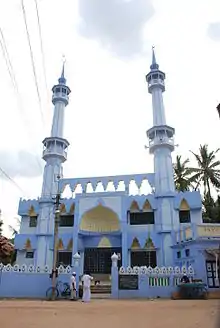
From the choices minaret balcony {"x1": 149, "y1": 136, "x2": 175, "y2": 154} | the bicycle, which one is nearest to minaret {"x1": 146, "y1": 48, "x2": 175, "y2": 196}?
minaret balcony {"x1": 149, "y1": 136, "x2": 175, "y2": 154}

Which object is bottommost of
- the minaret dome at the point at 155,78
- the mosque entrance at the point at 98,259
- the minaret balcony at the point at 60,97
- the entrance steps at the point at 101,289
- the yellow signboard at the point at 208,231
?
the entrance steps at the point at 101,289

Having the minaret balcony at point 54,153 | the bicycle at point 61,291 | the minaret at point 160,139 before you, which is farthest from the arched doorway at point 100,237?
the bicycle at point 61,291

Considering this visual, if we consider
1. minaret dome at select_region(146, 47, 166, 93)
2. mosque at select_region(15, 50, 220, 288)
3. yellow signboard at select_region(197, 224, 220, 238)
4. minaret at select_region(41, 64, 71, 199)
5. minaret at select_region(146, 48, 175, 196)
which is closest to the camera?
yellow signboard at select_region(197, 224, 220, 238)

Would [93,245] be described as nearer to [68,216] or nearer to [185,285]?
[68,216]

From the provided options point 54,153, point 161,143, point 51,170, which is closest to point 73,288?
point 51,170

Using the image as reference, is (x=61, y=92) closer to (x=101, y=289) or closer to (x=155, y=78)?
(x=155, y=78)

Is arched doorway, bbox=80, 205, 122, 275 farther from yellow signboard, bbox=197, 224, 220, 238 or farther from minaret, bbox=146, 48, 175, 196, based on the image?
yellow signboard, bbox=197, 224, 220, 238

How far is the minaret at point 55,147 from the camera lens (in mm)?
28203

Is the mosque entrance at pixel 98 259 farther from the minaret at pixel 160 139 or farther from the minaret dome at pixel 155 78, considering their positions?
the minaret dome at pixel 155 78

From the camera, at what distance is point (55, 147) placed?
2992cm

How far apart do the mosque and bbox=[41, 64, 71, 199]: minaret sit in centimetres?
12

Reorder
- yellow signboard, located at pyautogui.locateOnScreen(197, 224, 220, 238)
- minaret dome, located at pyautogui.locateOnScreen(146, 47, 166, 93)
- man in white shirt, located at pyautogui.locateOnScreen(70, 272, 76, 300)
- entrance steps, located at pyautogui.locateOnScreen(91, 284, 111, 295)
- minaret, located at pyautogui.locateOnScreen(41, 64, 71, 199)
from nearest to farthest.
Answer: man in white shirt, located at pyautogui.locateOnScreen(70, 272, 76, 300), yellow signboard, located at pyautogui.locateOnScreen(197, 224, 220, 238), entrance steps, located at pyautogui.locateOnScreen(91, 284, 111, 295), minaret, located at pyautogui.locateOnScreen(41, 64, 71, 199), minaret dome, located at pyautogui.locateOnScreen(146, 47, 166, 93)

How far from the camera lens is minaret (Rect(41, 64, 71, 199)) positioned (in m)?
28.2

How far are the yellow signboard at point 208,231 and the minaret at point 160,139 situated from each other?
20.4 ft
